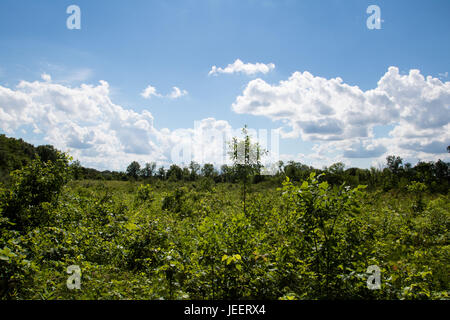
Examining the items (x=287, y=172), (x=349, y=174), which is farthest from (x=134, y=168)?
(x=349, y=174)

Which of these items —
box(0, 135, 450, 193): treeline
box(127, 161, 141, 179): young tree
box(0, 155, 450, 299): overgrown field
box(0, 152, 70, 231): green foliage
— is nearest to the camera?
box(0, 155, 450, 299): overgrown field

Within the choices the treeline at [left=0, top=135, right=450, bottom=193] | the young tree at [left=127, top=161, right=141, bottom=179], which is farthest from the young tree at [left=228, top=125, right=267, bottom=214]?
the young tree at [left=127, top=161, right=141, bottom=179]

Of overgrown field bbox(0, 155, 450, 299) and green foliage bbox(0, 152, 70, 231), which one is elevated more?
green foliage bbox(0, 152, 70, 231)

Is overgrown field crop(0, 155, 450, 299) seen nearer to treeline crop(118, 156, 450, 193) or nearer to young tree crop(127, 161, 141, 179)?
treeline crop(118, 156, 450, 193)

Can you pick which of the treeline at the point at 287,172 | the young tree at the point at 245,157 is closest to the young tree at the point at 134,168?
the treeline at the point at 287,172

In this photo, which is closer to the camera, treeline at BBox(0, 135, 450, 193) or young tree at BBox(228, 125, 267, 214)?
young tree at BBox(228, 125, 267, 214)

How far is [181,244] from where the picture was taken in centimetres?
677

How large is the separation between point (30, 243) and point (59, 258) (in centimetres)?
96

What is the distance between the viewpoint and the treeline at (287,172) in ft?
72.4

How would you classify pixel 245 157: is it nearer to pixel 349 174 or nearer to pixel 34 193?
pixel 34 193

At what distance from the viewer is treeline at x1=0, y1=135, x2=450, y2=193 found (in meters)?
22.1

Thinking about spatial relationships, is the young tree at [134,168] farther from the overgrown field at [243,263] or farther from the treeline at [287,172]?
the overgrown field at [243,263]

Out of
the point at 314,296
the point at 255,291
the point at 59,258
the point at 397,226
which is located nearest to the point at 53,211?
the point at 59,258

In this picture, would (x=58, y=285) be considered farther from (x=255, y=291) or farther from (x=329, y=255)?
(x=329, y=255)
